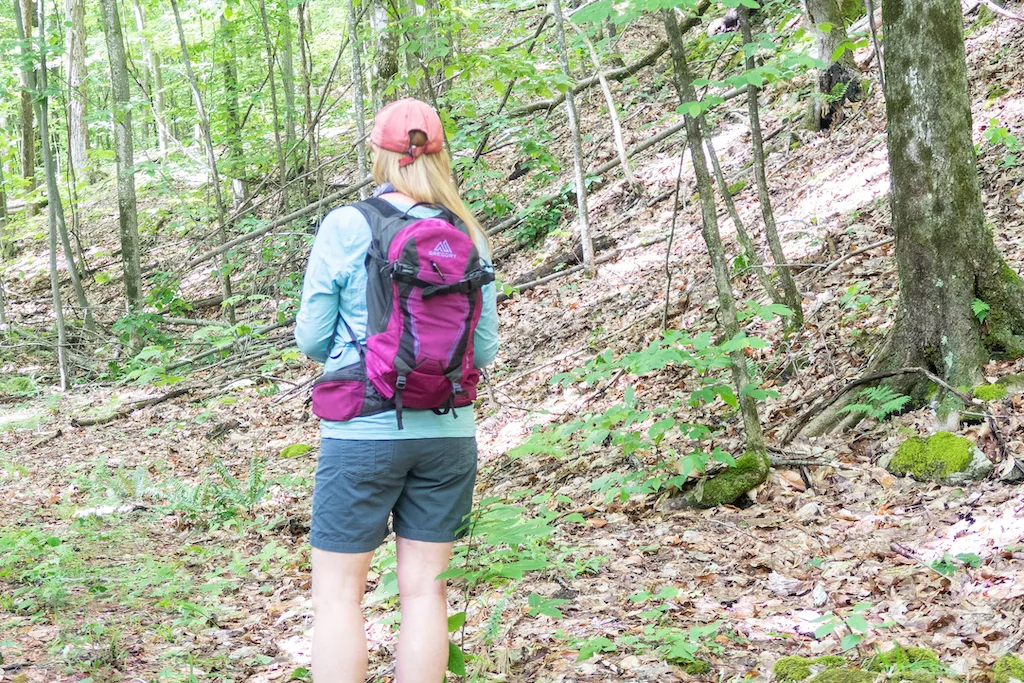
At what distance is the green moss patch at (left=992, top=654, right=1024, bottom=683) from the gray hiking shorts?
5.72 feet

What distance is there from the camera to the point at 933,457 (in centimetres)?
430

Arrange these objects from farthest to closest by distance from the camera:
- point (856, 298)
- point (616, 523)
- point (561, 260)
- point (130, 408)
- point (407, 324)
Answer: point (561, 260) → point (130, 408) → point (856, 298) → point (616, 523) → point (407, 324)

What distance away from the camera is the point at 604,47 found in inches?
503

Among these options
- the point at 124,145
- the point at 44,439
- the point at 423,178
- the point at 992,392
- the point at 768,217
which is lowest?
the point at 44,439

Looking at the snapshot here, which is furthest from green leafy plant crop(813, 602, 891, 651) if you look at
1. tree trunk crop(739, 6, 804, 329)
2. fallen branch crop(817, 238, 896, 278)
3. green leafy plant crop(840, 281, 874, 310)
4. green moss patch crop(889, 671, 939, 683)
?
fallen branch crop(817, 238, 896, 278)

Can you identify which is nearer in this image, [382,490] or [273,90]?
[382,490]

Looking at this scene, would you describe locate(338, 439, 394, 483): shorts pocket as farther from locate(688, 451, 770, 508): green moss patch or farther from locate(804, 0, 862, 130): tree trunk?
locate(804, 0, 862, 130): tree trunk

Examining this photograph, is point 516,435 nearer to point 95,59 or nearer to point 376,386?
point 376,386

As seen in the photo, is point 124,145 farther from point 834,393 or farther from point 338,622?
point 338,622

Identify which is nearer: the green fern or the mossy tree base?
the mossy tree base

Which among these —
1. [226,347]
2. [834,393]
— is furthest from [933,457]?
[226,347]

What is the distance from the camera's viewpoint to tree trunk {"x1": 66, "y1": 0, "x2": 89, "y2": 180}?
16500 millimetres

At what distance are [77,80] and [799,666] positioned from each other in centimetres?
1816

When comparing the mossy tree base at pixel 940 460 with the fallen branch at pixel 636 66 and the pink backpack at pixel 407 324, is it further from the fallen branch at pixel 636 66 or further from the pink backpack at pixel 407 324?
the fallen branch at pixel 636 66
